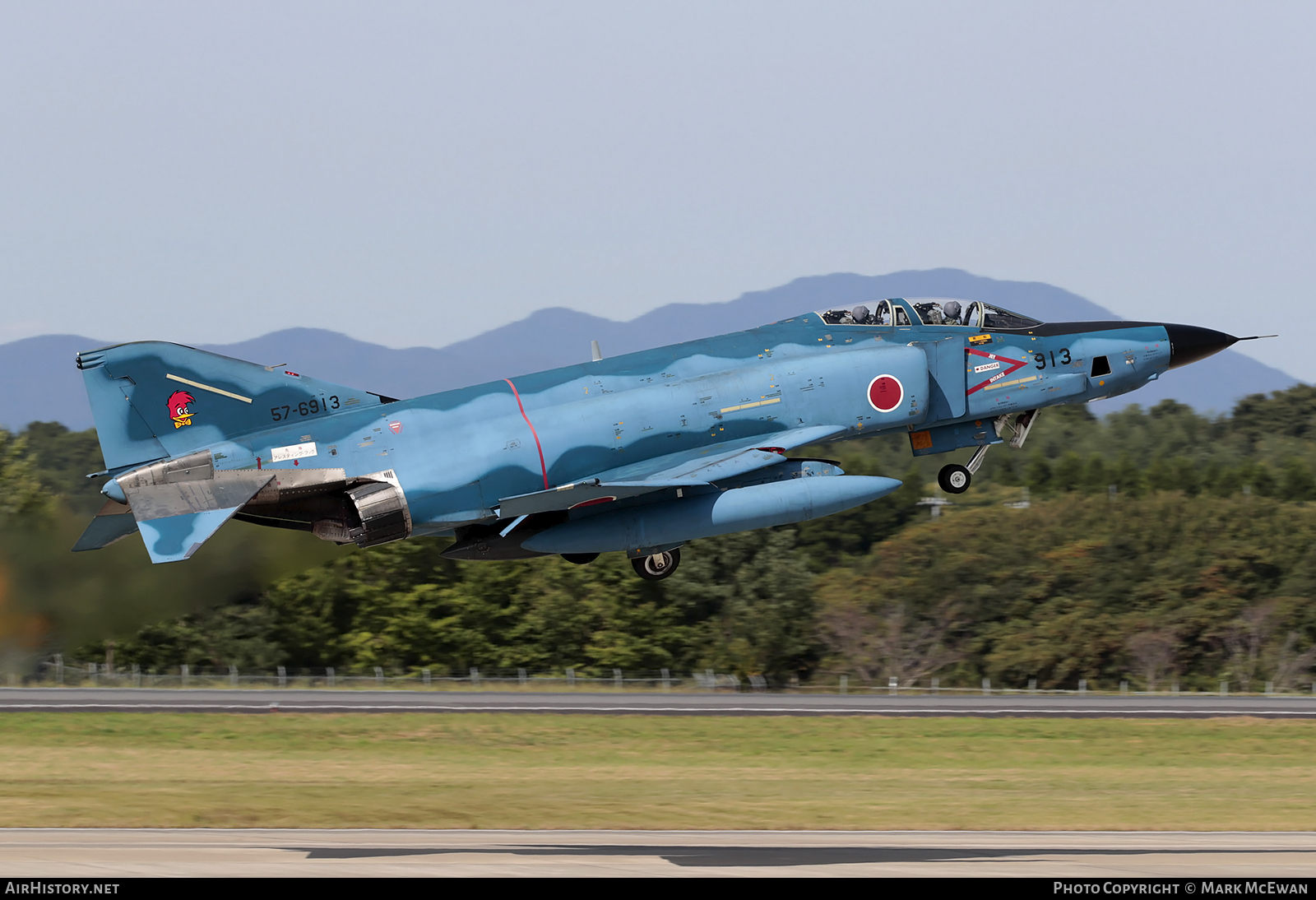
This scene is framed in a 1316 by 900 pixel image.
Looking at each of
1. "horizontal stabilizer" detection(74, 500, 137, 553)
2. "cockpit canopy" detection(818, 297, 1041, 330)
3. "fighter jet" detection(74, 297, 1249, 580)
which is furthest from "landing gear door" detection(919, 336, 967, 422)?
"horizontal stabilizer" detection(74, 500, 137, 553)

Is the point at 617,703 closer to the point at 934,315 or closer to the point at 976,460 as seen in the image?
the point at 976,460

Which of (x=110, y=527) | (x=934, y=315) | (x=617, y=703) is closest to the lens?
(x=110, y=527)

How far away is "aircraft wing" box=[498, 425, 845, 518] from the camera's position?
20.6m

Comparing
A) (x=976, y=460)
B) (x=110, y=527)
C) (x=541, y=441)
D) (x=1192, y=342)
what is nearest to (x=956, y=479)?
(x=976, y=460)

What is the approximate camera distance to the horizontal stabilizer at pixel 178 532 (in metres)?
20.0

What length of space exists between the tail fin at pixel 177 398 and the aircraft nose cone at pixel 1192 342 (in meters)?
13.6

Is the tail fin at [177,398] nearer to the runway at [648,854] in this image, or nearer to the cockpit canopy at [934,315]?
the runway at [648,854]

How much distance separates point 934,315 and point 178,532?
1267cm

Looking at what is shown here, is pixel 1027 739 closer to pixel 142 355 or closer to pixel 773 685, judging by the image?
pixel 142 355

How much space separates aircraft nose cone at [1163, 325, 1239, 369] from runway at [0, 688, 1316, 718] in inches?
828

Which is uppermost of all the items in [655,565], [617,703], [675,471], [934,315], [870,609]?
[934,315]

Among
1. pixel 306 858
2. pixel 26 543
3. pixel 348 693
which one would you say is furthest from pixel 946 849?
pixel 348 693

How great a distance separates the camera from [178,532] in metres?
20.2

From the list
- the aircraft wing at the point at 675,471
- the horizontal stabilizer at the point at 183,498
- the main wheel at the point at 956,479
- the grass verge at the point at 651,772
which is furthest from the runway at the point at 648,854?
the main wheel at the point at 956,479
